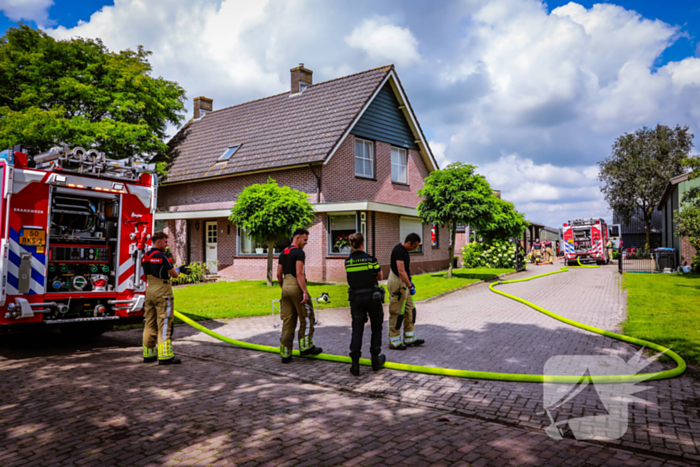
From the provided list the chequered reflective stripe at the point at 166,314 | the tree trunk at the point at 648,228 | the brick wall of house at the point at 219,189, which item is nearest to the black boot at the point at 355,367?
the chequered reflective stripe at the point at 166,314

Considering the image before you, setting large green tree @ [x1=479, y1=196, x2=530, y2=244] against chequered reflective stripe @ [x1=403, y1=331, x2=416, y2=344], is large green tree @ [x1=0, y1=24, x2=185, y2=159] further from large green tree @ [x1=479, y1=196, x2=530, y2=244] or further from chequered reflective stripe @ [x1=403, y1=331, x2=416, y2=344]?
chequered reflective stripe @ [x1=403, y1=331, x2=416, y2=344]

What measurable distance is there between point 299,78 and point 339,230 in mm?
9288

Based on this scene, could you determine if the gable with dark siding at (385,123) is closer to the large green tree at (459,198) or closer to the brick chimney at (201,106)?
the large green tree at (459,198)

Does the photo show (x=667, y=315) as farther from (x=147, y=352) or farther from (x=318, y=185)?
(x=318, y=185)

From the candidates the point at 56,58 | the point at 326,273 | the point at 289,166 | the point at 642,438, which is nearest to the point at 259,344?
the point at 642,438

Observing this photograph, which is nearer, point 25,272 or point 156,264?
point 156,264

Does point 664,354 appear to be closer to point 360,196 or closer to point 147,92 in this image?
point 360,196

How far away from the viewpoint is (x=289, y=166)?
1842 centimetres

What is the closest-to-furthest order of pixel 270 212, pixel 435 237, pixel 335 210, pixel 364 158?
pixel 270 212, pixel 335 210, pixel 364 158, pixel 435 237

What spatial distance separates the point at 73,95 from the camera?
20344 millimetres

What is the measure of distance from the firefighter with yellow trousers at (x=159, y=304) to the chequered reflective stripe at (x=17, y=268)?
1.79 m

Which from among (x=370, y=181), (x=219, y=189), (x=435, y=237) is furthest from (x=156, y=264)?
(x=435, y=237)

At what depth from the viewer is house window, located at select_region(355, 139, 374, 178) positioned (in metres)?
19.8

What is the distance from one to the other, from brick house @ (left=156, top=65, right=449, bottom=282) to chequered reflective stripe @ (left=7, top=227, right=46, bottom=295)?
9.08 meters
